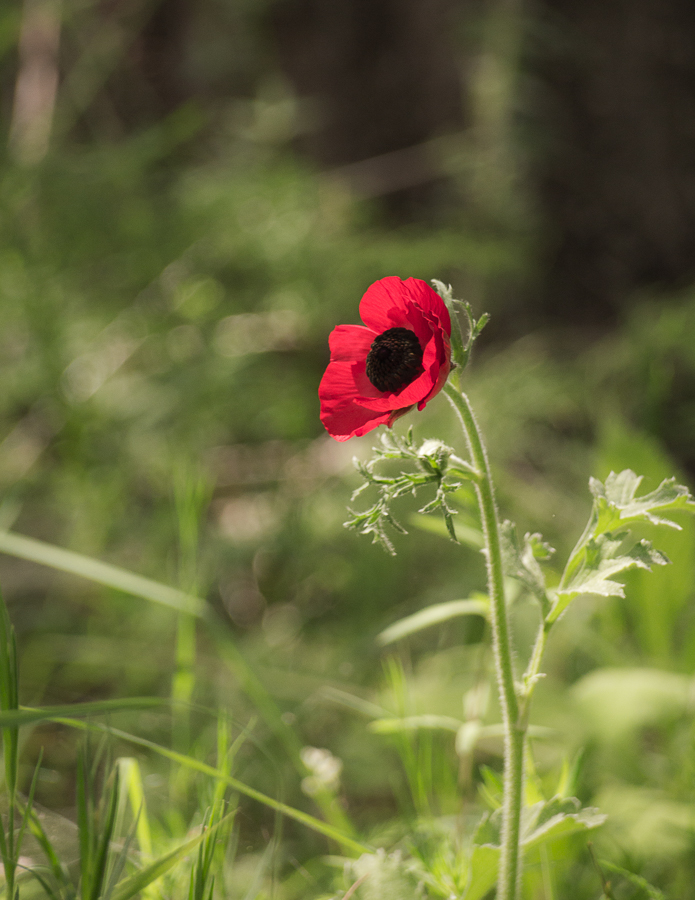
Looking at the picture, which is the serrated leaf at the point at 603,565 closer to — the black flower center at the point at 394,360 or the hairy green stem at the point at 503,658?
the hairy green stem at the point at 503,658

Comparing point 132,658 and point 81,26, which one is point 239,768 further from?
point 81,26

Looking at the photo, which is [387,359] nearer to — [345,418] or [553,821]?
[345,418]

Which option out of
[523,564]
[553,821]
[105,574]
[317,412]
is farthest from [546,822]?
[317,412]

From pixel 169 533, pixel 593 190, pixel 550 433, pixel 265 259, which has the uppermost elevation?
pixel 593 190

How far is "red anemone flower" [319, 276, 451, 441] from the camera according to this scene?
383 millimetres

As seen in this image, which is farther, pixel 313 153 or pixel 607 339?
pixel 313 153

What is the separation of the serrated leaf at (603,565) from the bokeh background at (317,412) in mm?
273

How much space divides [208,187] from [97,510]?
1262 mm

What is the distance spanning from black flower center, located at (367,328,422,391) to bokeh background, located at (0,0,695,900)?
14.5 inches

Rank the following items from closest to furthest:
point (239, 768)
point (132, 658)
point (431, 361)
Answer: point (431, 361), point (239, 768), point (132, 658)

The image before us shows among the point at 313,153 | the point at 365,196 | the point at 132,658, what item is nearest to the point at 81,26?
the point at 313,153

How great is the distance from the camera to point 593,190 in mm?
2203

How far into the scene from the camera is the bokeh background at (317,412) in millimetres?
876

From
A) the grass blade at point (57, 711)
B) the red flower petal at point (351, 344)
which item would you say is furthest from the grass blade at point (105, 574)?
the red flower petal at point (351, 344)
